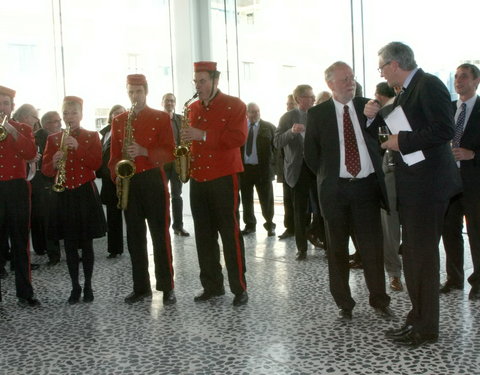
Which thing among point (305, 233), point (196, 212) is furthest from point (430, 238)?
point (305, 233)

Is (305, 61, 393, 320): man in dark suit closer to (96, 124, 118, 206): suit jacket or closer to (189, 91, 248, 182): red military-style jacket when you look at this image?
(189, 91, 248, 182): red military-style jacket

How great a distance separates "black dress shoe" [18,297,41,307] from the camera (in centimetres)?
396

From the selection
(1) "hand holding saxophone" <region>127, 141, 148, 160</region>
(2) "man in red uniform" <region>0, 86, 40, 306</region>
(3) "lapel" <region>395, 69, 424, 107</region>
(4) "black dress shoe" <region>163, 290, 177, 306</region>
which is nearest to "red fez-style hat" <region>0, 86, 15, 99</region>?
(2) "man in red uniform" <region>0, 86, 40, 306</region>

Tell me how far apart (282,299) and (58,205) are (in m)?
1.63

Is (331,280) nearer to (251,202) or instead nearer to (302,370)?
(302,370)

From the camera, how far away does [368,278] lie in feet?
A: 11.2

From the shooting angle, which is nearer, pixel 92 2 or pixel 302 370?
pixel 302 370

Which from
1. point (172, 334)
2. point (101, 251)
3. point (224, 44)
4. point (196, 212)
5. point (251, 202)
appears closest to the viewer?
point (172, 334)

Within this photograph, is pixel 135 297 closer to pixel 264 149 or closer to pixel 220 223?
pixel 220 223

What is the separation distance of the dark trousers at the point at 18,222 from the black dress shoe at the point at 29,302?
0.08 feet

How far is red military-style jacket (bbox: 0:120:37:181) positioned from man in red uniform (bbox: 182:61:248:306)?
104 centimetres

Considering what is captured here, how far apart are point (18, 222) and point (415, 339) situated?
101 inches

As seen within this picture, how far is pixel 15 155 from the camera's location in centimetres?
383

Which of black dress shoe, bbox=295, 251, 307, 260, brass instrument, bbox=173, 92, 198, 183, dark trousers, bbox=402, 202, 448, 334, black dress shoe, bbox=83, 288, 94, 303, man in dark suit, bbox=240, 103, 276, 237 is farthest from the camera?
man in dark suit, bbox=240, 103, 276, 237
